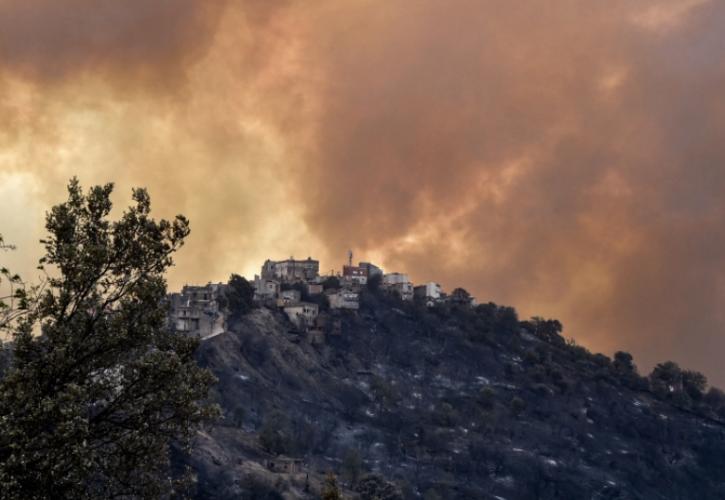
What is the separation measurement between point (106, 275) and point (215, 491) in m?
140

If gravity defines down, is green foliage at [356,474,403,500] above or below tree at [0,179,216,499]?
above

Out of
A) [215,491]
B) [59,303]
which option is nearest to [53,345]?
[59,303]

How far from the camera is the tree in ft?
118

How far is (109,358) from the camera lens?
Result: 39844mm

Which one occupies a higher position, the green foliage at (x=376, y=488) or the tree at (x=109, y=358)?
the green foliage at (x=376, y=488)

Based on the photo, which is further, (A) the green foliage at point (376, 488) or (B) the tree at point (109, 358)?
(A) the green foliage at point (376, 488)

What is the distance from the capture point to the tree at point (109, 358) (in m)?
36.1

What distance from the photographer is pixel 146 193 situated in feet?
139

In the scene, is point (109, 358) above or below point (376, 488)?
below

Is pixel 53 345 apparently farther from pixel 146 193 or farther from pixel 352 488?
pixel 352 488

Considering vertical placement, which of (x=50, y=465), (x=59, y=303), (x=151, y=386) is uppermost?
(x=59, y=303)

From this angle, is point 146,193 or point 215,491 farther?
point 215,491

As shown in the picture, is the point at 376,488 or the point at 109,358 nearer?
the point at 109,358

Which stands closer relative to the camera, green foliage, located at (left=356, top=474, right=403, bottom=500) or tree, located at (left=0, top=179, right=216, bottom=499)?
tree, located at (left=0, top=179, right=216, bottom=499)
